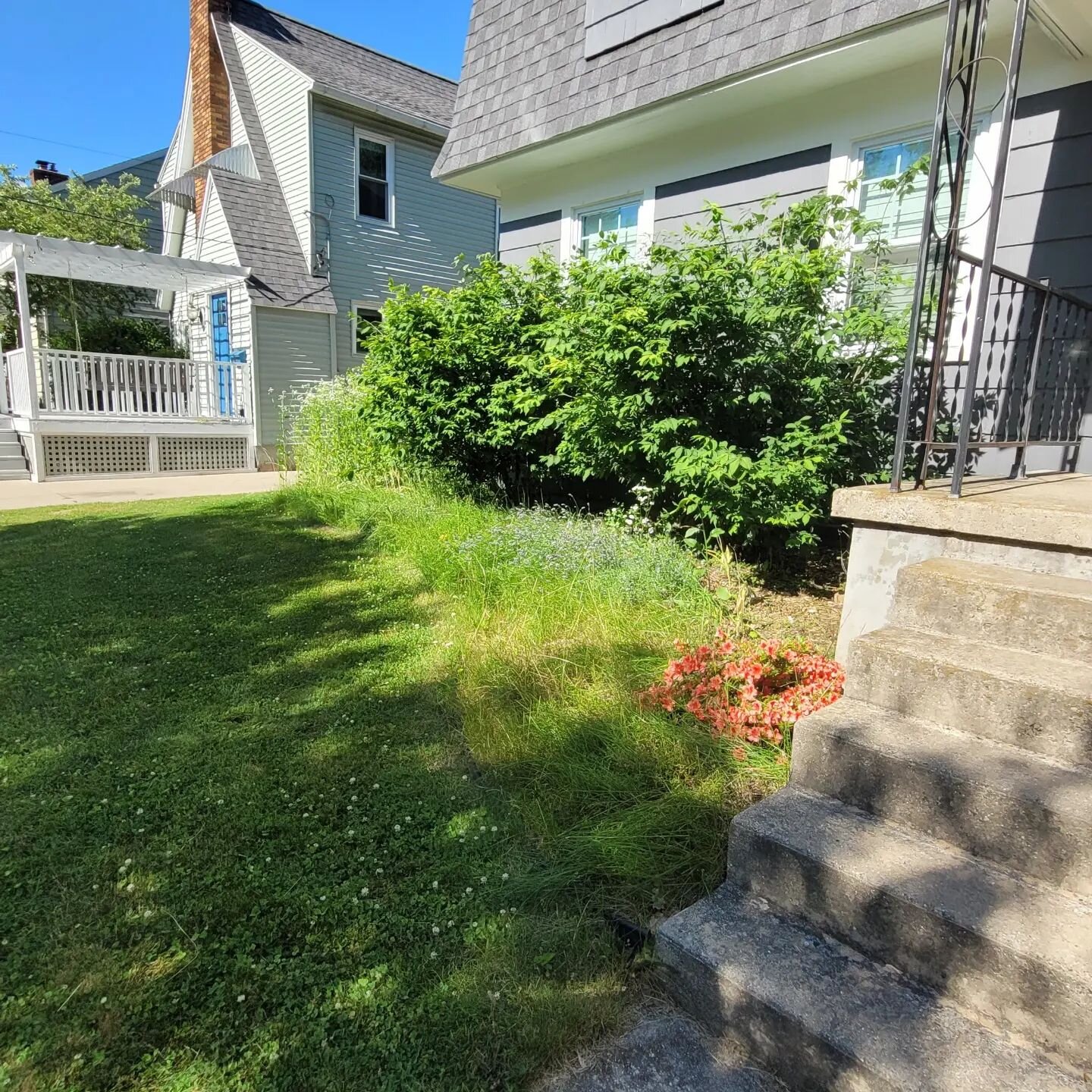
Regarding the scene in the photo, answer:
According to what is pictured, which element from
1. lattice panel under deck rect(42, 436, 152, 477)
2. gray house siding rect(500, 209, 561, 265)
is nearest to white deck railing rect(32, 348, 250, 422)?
lattice panel under deck rect(42, 436, 152, 477)

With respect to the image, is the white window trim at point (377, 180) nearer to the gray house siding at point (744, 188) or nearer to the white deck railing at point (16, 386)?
the white deck railing at point (16, 386)

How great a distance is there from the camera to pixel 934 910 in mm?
1589

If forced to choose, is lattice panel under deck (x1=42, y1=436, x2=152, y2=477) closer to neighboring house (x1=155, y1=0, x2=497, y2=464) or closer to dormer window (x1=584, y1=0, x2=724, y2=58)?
neighboring house (x1=155, y1=0, x2=497, y2=464)

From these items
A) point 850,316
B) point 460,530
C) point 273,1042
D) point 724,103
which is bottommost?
point 273,1042

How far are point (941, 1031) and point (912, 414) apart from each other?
371cm

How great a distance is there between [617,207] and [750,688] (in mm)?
5730

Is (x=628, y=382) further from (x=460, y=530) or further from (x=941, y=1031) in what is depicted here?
(x=941, y=1031)

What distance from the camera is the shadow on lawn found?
1.65m

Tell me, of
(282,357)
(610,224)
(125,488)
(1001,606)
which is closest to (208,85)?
(282,357)

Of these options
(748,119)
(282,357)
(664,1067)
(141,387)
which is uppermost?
(748,119)

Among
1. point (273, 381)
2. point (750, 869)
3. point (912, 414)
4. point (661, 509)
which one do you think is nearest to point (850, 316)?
point (912, 414)

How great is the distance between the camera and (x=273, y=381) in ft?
42.5

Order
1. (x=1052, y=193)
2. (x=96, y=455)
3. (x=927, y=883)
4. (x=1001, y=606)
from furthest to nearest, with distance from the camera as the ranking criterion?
(x=96, y=455) < (x=1052, y=193) < (x=1001, y=606) < (x=927, y=883)

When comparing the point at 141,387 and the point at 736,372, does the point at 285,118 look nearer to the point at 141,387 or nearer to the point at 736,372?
the point at 141,387
